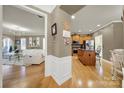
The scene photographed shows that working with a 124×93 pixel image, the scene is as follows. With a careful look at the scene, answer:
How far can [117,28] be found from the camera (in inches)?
271

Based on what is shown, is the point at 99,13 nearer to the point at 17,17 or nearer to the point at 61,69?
the point at 61,69

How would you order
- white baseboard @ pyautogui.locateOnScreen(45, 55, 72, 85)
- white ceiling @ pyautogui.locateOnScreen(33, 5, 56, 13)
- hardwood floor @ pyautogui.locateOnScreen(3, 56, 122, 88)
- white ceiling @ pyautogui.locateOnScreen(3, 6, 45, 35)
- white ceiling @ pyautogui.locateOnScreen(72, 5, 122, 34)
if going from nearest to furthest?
hardwood floor @ pyautogui.locateOnScreen(3, 56, 122, 88), white baseboard @ pyautogui.locateOnScreen(45, 55, 72, 85), white ceiling @ pyautogui.locateOnScreen(33, 5, 56, 13), white ceiling @ pyautogui.locateOnScreen(72, 5, 122, 34), white ceiling @ pyautogui.locateOnScreen(3, 6, 45, 35)

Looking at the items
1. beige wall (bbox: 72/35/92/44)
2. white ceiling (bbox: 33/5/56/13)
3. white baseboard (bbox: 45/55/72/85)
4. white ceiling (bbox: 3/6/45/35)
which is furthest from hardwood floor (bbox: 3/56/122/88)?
beige wall (bbox: 72/35/92/44)

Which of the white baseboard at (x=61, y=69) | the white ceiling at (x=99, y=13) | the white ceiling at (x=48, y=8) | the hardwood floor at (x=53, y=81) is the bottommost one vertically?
the hardwood floor at (x=53, y=81)

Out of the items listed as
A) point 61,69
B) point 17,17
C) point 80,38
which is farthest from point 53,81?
point 80,38

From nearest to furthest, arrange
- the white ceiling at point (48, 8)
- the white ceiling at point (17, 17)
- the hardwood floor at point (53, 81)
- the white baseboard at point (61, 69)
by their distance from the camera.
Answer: the hardwood floor at point (53, 81) → the white baseboard at point (61, 69) → the white ceiling at point (48, 8) → the white ceiling at point (17, 17)

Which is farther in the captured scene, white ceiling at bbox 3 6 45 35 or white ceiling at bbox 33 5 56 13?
white ceiling at bbox 3 6 45 35

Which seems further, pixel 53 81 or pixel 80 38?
pixel 80 38

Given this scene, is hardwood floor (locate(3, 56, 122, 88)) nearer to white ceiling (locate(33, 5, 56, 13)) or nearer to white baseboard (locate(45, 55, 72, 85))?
white baseboard (locate(45, 55, 72, 85))

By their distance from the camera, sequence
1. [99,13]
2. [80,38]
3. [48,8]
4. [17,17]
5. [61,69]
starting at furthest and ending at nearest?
1. [80,38]
2. [17,17]
3. [99,13]
4. [48,8]
5. [61,69]

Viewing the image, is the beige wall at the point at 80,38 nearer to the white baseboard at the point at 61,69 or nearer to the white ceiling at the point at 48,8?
the white ceiling at the point at 48,8

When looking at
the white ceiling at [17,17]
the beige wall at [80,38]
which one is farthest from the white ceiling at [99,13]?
the beige wall at [80,38]
